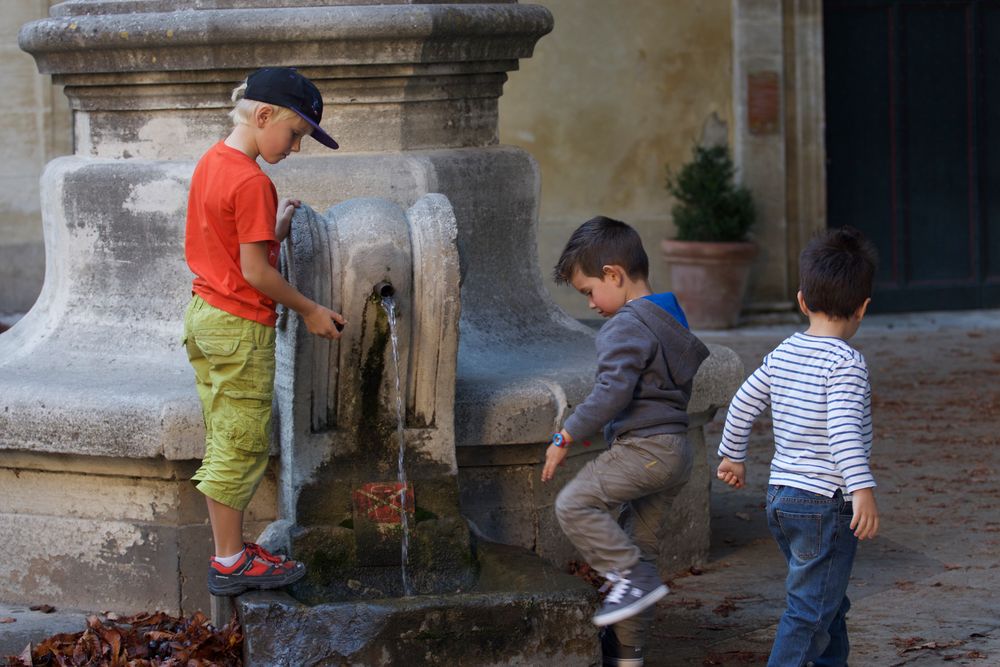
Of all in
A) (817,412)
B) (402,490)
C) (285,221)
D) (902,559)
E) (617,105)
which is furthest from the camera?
(617,105)

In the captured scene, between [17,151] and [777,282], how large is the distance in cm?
561

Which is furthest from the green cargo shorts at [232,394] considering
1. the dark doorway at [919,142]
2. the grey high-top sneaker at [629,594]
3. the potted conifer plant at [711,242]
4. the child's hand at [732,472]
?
the dark doorway at [919,142]

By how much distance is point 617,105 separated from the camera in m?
11.4

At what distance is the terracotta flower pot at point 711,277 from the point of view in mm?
10875

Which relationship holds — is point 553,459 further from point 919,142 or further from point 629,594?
point 919,142

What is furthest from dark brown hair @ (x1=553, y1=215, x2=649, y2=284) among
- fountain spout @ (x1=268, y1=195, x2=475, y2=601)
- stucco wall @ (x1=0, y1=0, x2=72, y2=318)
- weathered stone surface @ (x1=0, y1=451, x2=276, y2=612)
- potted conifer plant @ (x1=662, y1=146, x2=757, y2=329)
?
stucco wall @ (x1=0, y1=0, x2=72, y2=318)

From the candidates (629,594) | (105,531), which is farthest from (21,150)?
(629,594)

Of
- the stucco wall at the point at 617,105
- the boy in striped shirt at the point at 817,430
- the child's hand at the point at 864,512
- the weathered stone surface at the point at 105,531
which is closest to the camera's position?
the child's hand at the point at 864,512

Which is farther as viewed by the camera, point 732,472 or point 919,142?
point 919,142

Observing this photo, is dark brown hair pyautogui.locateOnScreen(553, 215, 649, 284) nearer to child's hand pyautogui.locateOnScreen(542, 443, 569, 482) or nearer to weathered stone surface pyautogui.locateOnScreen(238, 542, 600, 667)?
child's hand pyautogui.locateOnScreen(542, 443, 569, 482)

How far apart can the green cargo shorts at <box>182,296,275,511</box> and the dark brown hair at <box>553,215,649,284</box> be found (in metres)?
0.76

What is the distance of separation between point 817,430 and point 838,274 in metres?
0.35

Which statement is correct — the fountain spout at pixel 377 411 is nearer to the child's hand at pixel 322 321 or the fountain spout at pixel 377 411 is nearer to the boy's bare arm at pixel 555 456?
the child's hand at pixel 322 321

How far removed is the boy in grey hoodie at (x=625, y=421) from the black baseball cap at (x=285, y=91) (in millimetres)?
731
